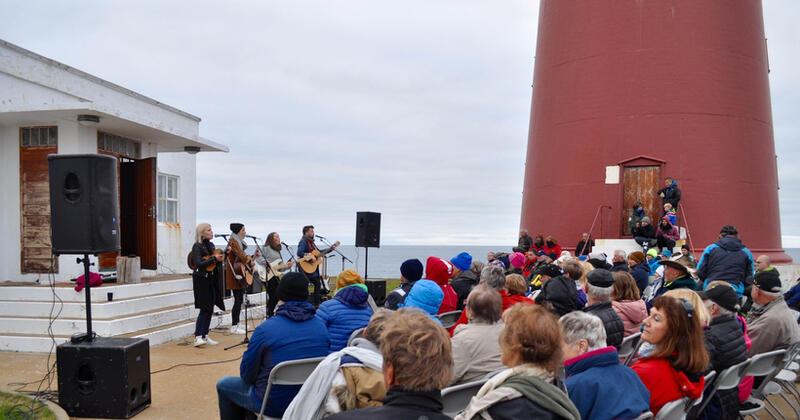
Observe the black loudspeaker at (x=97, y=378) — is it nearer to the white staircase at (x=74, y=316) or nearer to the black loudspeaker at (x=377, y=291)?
the white staircase at (x=74, y=316)

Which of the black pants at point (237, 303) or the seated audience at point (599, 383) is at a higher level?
the seated audience at point (599, 383)

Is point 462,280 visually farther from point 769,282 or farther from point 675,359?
point 675,359

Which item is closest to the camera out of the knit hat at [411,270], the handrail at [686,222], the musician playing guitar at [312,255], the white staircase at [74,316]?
the knit hat at [411,270]

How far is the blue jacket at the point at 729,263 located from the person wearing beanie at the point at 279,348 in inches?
229

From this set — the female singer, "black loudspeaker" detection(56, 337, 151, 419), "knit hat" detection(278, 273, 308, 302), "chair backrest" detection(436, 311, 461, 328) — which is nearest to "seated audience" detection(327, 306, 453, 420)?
"knit hat" detection(278, 273, 308, 302)

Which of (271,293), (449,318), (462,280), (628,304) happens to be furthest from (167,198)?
(628,304)

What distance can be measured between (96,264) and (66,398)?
4385 mm

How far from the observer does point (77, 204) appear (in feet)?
16.0

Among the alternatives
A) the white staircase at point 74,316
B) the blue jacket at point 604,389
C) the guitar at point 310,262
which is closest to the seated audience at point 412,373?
the blue jacket at point 604,389

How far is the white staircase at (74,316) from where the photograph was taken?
7098 millimetres

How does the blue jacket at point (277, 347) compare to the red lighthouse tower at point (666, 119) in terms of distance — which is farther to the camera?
the red lighthouse tower at point (666, 119)

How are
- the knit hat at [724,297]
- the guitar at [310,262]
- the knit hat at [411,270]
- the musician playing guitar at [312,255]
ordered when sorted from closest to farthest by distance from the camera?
the knit hat at [724,297] < the knit hat at [411,270] < the guitar at [310,262] < the musician playing guitar at [312,255]

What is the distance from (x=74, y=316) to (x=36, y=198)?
2057 mm

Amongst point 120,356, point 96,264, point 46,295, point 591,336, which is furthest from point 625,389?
point 96,264
